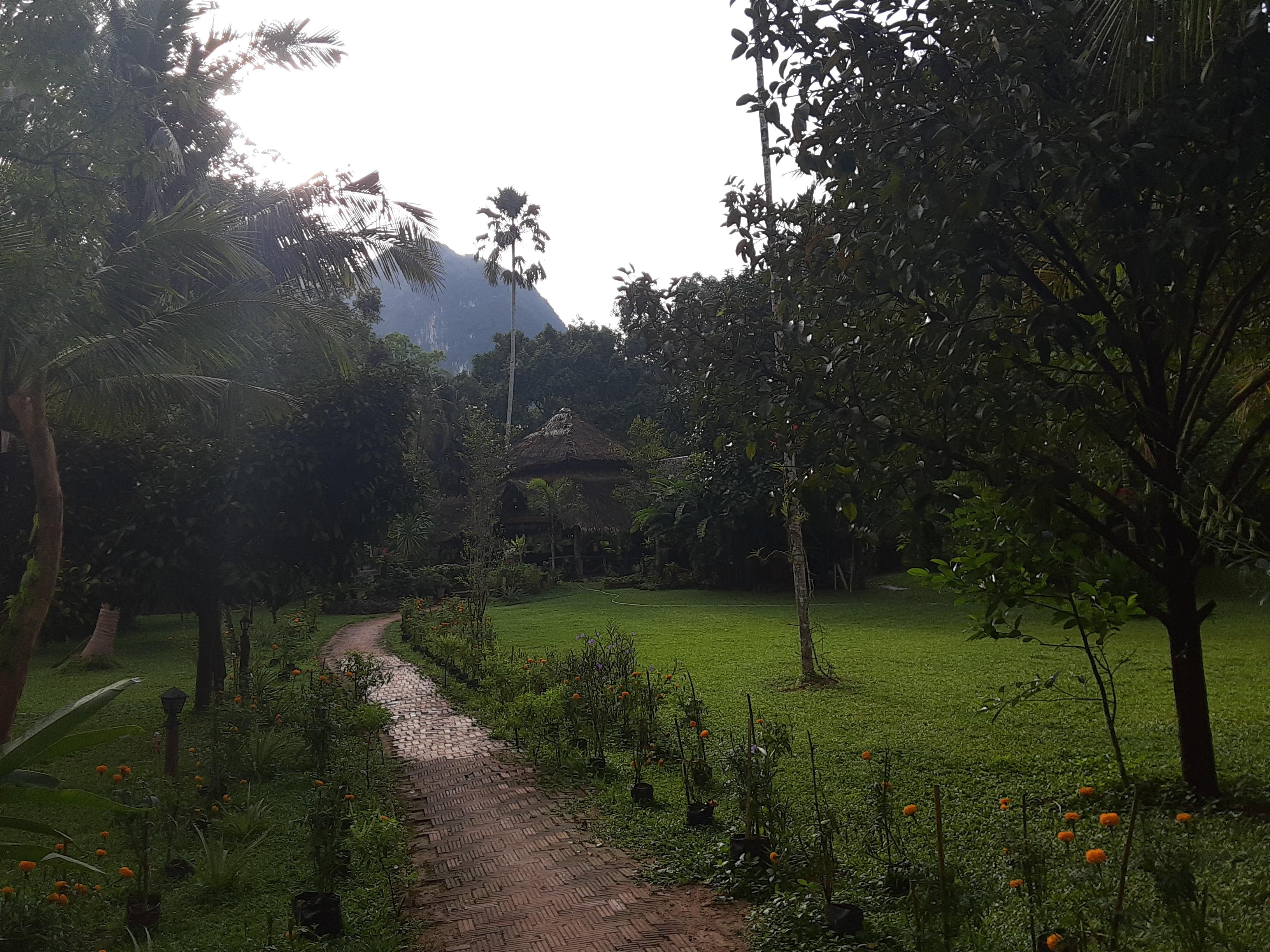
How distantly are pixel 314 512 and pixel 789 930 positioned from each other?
6200 mm

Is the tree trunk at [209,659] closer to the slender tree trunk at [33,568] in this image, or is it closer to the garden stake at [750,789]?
the slender tree trunk at [33,568]

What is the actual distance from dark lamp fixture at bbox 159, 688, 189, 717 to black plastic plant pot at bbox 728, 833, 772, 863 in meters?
3.72

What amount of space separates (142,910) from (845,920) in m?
3.14

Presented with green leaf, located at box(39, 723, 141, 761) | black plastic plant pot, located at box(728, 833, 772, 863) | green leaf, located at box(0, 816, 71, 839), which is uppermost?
green leaf, located at box(39, 723, 141, 761)

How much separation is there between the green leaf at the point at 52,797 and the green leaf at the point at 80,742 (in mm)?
98

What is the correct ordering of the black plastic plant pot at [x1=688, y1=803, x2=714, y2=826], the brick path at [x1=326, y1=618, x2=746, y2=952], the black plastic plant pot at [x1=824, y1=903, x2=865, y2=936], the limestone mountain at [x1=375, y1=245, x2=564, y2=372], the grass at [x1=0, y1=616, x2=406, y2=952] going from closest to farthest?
the black plastic plant pot at [x1=824, y1=903, x2=865, y2=936] → the brick path at [x1=326, y1=618, x2=746, y2=952] → the grass at [x1=0, y1=616, x2=406, y2=952] → the black plastic plant pot at [x1=688, y1=803, x2=714, y2=826] → the limestone mountain at [x1=375, y1=245, x2=564, y2=372]

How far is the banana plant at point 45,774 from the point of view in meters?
2.52

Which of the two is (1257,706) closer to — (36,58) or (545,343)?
(36,58)

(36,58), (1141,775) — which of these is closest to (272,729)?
(36,58)

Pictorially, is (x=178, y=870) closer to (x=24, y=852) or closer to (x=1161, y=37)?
(x=24, y=852)

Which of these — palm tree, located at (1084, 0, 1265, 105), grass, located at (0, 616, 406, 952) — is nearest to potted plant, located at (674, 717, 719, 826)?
grass, located at (0, 616, 406, 952)

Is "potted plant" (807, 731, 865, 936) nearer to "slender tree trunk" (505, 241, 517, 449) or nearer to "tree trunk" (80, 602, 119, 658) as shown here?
"tree trunk" (80, 602, 119, 658)

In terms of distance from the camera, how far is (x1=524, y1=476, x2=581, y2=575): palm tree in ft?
89.7

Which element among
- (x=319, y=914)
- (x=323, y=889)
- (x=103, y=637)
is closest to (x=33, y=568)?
(x=323, y=889)
